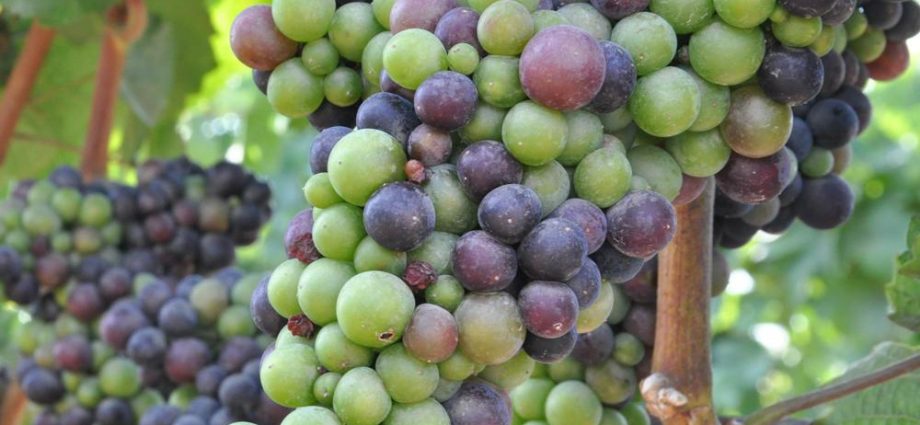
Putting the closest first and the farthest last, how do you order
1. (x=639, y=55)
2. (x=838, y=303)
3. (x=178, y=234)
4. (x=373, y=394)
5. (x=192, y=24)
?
1. (x=373, y=394)
2. (x=639, y=55)
3. (x=178, y=234)
4. (x=192, y=24)
5. (x=838, y=303)

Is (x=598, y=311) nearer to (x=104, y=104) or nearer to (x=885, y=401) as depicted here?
(x=885, y=401)

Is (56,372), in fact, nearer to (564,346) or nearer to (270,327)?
(270,327)

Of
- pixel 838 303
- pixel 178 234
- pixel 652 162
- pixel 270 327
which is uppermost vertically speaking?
pixel 652 162

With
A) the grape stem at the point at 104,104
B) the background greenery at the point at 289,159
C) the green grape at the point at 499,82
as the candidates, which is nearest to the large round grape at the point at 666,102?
the green grape at the point at 499,82

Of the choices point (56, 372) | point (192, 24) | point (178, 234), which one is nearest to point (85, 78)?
point (192, 24)

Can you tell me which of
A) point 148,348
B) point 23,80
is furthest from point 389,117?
point 23,80
